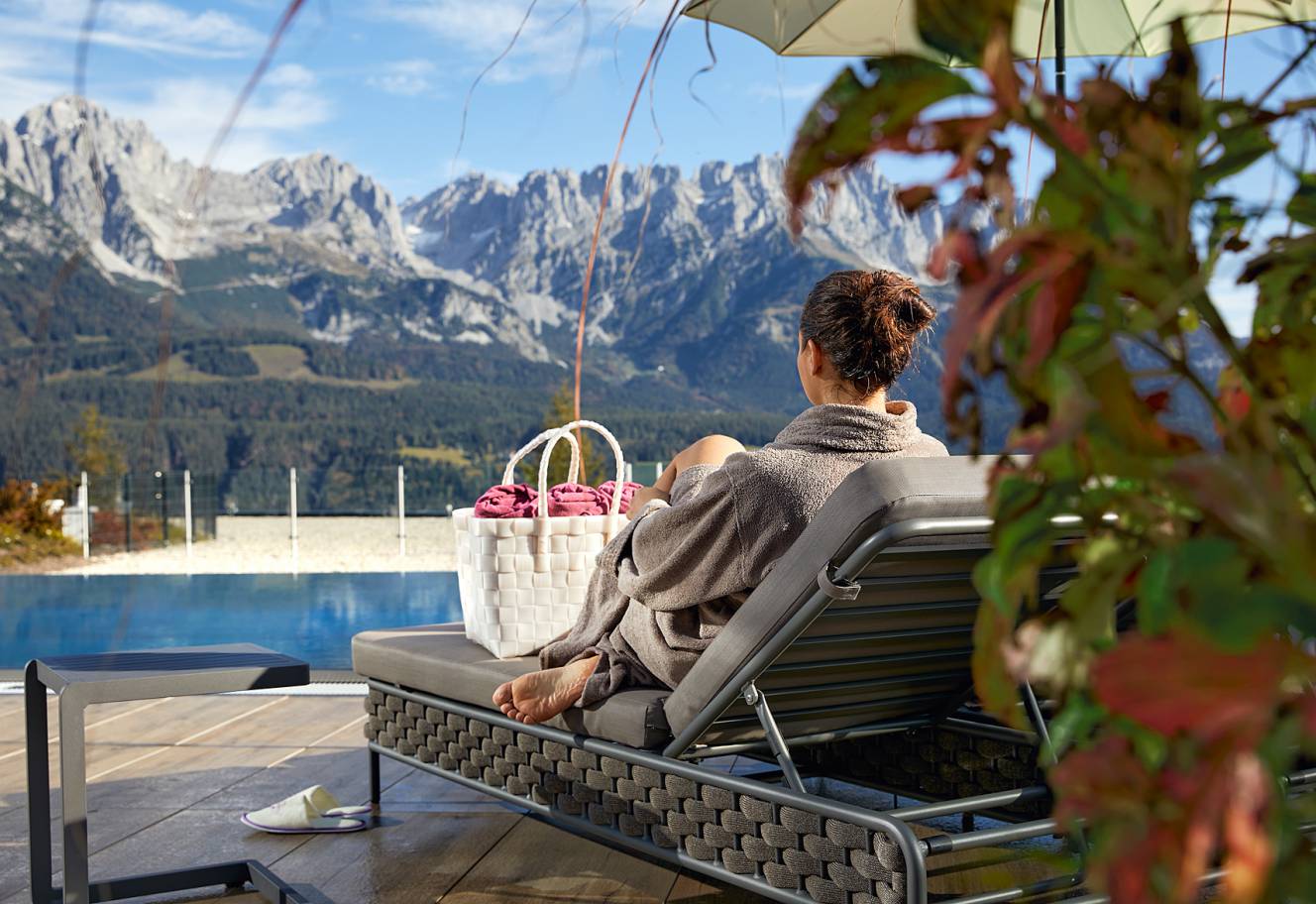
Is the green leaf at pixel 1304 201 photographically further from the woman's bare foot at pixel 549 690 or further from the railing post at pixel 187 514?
the railing post at pixel 187 514

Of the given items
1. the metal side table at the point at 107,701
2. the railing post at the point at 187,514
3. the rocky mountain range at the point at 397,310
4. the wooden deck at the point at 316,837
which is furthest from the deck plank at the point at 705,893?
the rocky mountain range at the point at 397,310

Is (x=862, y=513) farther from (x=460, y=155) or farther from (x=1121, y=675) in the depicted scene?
(x=1121, y=675)

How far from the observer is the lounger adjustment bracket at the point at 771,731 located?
1800 mm

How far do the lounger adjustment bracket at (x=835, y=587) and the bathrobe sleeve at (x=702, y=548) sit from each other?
318 millimetres

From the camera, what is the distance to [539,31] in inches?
37.9

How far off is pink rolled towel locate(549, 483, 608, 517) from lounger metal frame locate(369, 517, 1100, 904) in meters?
0.49

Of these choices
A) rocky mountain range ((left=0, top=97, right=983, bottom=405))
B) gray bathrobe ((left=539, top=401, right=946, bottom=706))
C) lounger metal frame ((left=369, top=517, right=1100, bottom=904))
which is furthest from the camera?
rocky mountain range ((left=0, top=97, right=983, bottom=405))

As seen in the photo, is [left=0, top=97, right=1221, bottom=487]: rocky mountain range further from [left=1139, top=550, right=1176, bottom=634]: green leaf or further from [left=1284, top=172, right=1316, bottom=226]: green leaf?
[left=1139, top=550, right=1176, bottom=634]: green leaf

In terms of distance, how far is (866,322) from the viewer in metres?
2.10

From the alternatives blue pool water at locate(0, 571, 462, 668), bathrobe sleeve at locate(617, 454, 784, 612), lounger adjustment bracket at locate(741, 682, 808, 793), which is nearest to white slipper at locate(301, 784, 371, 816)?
bathrobe sleeve at locate(617, 454, 784, 612)

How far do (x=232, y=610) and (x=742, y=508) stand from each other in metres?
8.95

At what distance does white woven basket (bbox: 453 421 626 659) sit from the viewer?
2568 mm

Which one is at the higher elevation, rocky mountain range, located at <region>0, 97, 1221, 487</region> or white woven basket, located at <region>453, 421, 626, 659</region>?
rocky mountain range, located at <region>0, 97, 1221, 487</region>

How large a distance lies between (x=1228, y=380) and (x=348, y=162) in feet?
282
